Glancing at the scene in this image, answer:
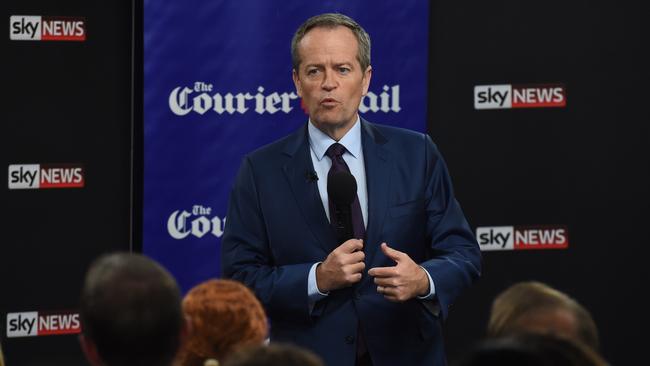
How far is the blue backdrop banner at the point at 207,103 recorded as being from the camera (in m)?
5.59

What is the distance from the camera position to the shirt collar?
4.11 metres

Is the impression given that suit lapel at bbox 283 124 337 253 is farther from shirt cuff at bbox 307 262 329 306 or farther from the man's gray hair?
the man's gray hair

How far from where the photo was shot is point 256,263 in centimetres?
403

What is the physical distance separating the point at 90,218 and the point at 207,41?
963 millimetres

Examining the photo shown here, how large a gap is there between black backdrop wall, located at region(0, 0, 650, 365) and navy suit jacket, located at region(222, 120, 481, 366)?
5.66ft

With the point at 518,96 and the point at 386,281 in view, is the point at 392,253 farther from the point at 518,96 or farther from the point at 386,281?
the point at 518,96

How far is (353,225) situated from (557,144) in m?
2.58

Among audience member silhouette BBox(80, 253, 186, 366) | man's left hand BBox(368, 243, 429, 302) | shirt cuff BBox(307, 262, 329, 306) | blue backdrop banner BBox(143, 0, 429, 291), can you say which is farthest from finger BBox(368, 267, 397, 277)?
blue backdrop banner BBox(143, 0, 429, 291)

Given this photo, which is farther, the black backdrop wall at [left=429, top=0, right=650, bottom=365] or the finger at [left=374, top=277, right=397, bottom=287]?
the black backdrop wall at [left=429, top=0, right=650, bottom=365]

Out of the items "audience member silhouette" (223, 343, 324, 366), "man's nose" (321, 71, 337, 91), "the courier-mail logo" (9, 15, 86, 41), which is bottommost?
"audience member silhouette" (223, 343, 324, 366)

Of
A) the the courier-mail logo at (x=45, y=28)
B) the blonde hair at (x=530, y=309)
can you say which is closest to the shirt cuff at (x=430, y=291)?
the blonde hair at (x=530, y=309)

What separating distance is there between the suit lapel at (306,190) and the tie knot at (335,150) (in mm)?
69

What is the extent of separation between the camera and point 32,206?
18.5 feet

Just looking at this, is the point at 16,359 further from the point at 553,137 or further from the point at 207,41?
the point at 553,137
